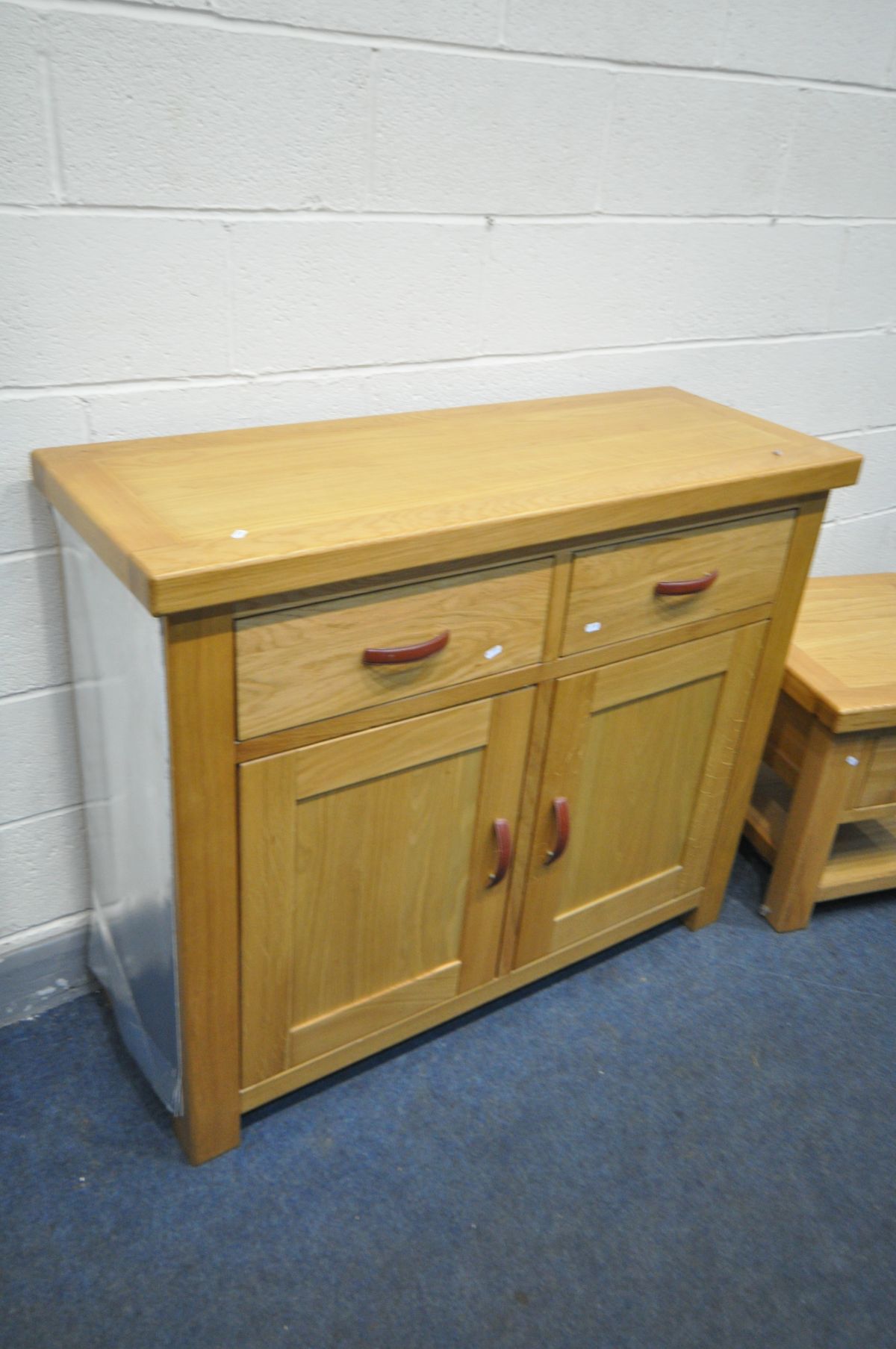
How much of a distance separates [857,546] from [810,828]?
815 millimetres

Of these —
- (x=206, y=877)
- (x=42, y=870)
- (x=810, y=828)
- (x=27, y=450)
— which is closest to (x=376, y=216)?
(x=27, y=450)

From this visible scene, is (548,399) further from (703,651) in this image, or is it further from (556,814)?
(556,814)

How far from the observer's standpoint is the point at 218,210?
1.28 m

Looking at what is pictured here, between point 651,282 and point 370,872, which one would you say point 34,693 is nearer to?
point 370,872

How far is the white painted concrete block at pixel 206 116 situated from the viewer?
1149 millimetres

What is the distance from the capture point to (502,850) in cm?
142

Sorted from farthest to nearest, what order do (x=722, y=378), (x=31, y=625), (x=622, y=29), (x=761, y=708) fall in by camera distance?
(x=722, y=378), (x=761, y=708), (x=622, y=29), (x=31, y=625)

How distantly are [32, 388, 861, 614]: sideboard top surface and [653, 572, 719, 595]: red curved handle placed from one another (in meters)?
0.11

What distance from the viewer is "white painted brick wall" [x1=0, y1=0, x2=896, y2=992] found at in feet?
3.92

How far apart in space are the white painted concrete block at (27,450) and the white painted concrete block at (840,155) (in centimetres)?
126

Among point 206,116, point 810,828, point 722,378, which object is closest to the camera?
point 206,116

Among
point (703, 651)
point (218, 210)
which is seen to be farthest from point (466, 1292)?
point (218, 210)

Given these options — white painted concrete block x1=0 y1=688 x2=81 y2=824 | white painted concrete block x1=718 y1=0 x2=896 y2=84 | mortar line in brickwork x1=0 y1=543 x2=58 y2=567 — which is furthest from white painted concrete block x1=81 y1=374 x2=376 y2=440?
white painted concrete block x1=718 y1=0 x2=896 y2=84

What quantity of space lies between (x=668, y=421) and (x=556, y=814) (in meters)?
0.62
